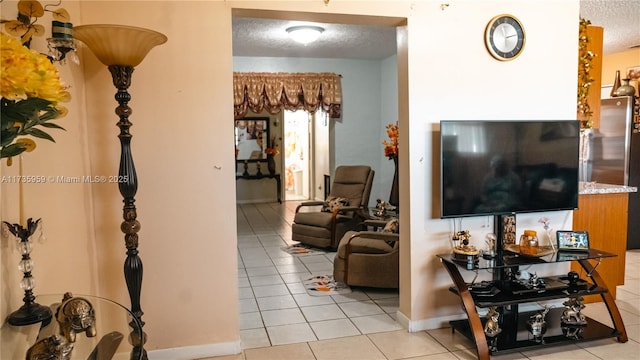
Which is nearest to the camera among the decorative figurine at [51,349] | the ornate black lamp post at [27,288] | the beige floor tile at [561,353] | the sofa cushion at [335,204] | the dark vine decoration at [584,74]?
the decorative figurine at [51,349]

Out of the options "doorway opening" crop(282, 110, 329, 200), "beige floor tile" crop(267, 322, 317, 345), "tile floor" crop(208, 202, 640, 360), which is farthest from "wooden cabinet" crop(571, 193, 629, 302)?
"doorway opening" crop(282, 110, 329, 200)

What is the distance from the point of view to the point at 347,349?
9.41 ft

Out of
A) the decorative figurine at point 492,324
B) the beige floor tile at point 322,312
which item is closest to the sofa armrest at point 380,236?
the beige floor tile at point 322,312

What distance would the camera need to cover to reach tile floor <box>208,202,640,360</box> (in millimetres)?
2807

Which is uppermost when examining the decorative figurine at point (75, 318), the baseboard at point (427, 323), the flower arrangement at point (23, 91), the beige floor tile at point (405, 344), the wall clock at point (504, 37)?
the wall clock at point (504, 37)

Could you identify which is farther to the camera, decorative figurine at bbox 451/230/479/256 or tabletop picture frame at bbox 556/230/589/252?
tabletop picture frame at bbox 556/230/589/252

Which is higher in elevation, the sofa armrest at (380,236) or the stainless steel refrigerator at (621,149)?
the stainless steel refrigerator at (621,149)

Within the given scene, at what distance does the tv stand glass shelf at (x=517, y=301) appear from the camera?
9.07ft

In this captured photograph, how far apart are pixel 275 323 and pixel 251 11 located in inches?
83.1

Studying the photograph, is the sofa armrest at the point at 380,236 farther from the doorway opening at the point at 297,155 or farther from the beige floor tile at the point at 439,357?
the doorway opening at the point at 297,155

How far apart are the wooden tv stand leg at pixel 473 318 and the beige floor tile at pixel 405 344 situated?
0.25 meters

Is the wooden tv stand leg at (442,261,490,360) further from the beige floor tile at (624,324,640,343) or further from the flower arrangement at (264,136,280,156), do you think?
the flower arrangement at (264,136,280,156)

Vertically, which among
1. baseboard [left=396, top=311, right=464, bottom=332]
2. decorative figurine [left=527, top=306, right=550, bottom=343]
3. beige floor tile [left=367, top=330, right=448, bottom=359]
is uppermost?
decorative figurine [left=527, top=306, right=550, bottom=343]

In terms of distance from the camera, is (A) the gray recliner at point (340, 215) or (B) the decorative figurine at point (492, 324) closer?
(B) the decorative figurine at point (492, 324)
